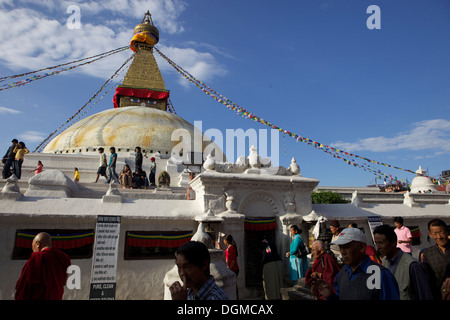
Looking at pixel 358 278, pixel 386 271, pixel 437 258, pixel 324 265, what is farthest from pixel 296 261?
pixel 386 271

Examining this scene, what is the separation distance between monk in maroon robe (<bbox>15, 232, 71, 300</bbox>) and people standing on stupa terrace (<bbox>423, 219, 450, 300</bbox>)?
3.94m

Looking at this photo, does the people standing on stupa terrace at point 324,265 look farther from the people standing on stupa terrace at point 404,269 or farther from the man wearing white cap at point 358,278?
the man wearing white cap at point 358,278

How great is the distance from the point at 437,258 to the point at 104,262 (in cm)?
553

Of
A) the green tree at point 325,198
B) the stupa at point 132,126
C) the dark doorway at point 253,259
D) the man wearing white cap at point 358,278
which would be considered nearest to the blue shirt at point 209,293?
the man wearing white cap at point 358,278

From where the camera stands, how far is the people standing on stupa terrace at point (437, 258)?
3.02 m

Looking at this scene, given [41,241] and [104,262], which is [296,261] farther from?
[41,241]

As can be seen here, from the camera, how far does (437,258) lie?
3.13 metres

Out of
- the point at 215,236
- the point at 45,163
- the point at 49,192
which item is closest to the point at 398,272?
the point at 215,236

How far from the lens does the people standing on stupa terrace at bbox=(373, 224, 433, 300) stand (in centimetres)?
246

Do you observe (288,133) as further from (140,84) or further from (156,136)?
(140,84)

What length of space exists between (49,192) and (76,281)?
2379mm

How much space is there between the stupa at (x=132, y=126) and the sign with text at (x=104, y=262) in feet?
41.5

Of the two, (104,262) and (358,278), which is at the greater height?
(358,278)
